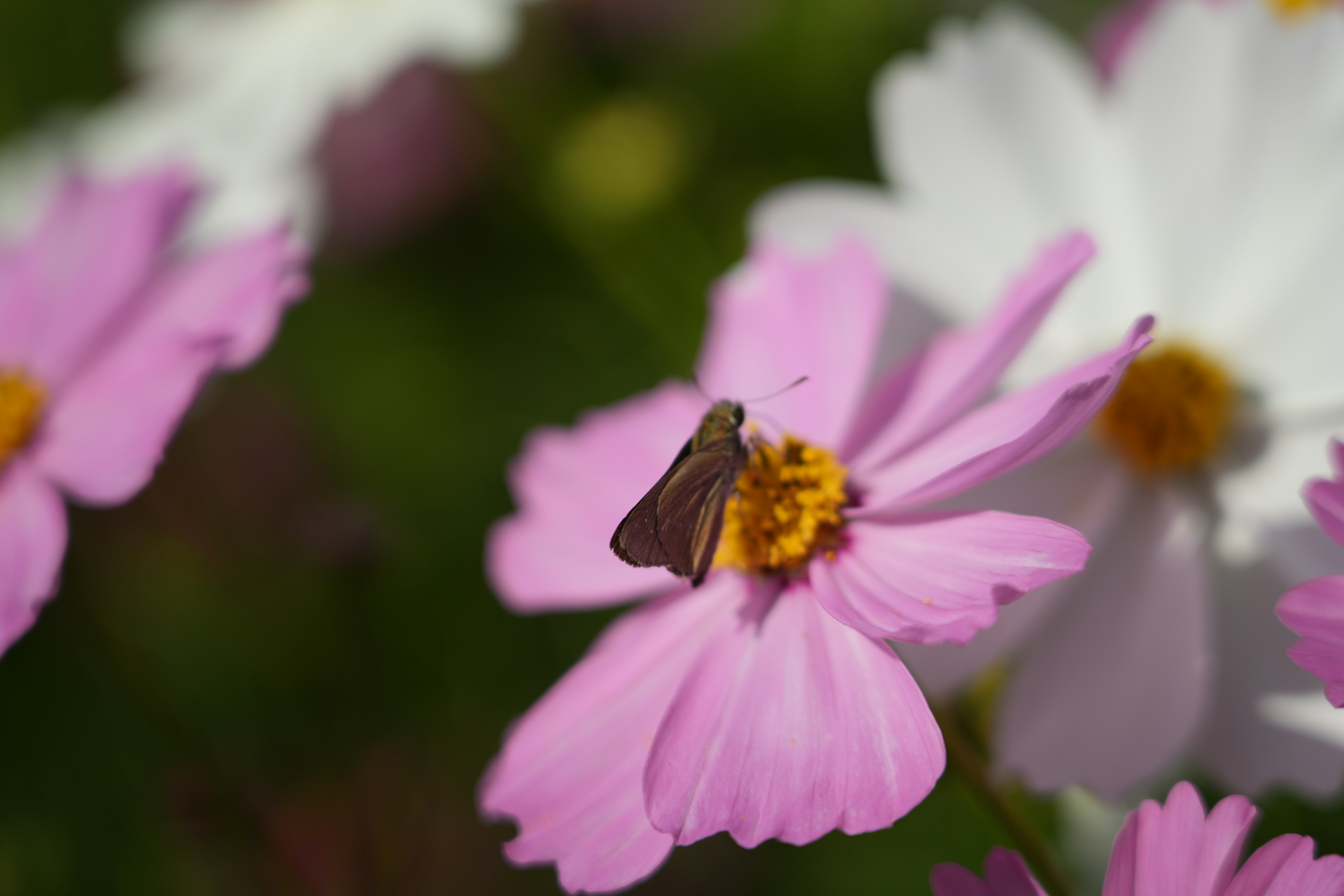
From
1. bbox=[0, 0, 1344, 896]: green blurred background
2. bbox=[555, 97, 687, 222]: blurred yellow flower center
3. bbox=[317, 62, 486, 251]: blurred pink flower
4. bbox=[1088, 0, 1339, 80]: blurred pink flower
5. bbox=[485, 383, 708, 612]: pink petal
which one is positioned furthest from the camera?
bbox=[317, 62, 486, 251]: blurred pink flower

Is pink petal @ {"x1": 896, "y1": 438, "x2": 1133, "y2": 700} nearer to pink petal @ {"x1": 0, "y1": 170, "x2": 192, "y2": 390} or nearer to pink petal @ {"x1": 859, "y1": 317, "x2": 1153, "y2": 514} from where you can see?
pink petal @ {"x1": 859, "y1": 317, "x2": 1153, "y2": 514}

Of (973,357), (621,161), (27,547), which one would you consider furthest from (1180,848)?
(621,161)

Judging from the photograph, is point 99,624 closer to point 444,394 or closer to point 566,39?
point 444,394

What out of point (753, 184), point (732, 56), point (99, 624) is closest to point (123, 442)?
point (99, 624)

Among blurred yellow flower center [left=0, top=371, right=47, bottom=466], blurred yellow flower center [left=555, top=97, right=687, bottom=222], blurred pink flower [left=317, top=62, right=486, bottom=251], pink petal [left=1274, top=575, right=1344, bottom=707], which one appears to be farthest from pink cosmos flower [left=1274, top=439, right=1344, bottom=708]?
blurred pink flower [left=317, top=62, right=486, bottom=251]

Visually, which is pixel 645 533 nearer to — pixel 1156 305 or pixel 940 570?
pixel 940 570

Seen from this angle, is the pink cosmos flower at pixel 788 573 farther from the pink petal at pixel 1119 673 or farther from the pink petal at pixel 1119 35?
the pink petal at pixel 1119 35
